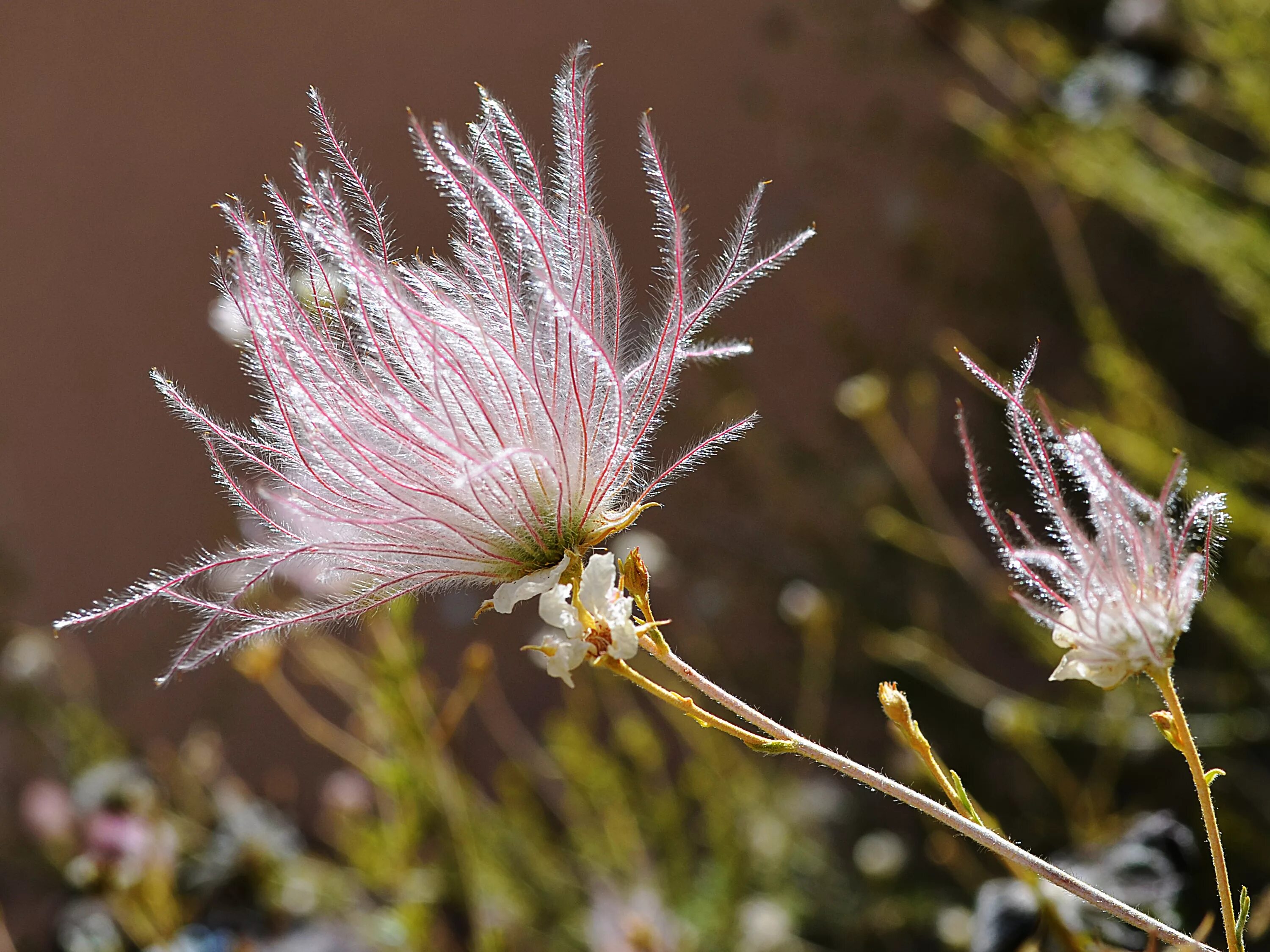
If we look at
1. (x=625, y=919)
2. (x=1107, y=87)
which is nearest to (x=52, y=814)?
(x=625, y=919)

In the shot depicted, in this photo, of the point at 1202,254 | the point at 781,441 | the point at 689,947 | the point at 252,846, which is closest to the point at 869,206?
the point at 781,441

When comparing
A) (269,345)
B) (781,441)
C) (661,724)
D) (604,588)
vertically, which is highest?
(269,345)

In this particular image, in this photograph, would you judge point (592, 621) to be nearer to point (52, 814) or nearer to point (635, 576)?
point (635, 576)

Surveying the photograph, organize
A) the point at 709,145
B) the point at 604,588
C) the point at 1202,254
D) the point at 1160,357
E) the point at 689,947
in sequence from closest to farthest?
1. the point at 604,588
2. the point at 1202,254
3. the point at 689,947
4. the point at 1160,357
5. the point at 709,145

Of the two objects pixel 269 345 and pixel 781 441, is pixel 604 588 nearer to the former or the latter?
pixel 269 345

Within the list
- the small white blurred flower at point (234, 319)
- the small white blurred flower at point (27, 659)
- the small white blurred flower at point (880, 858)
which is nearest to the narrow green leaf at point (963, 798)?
the small white blurred flower at point (234, 319)

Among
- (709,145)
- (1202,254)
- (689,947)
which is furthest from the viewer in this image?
(709,145)

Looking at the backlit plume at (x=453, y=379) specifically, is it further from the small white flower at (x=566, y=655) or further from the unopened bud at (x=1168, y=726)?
the unopened bud at (x=1168, y=726)
